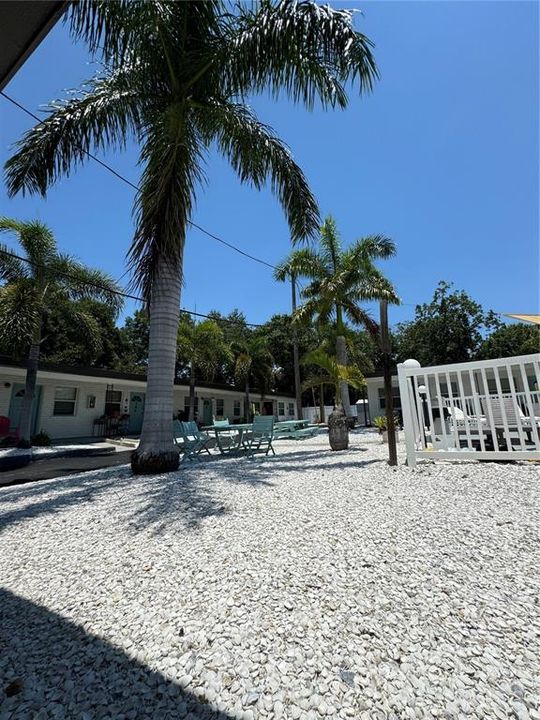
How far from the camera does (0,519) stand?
4316mm

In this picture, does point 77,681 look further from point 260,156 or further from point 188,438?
point 260,156

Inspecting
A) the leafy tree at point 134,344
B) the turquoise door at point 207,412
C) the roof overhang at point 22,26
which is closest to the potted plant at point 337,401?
the roof overhang at point 22,26

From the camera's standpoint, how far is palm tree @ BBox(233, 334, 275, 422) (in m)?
23.4

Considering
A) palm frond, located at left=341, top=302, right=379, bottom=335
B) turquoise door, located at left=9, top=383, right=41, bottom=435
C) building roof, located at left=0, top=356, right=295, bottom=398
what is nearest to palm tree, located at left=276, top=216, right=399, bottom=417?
palm frond, located at left=341, top=302, right=379, bottom=335

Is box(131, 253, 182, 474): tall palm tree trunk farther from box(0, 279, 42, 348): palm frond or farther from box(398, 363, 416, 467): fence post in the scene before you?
box(0, 279, 42, 348): palm frond

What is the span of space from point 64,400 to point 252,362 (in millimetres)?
11379

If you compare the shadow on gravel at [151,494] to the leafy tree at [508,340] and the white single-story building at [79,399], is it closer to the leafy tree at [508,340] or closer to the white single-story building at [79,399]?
the white single-story building at [79,399]

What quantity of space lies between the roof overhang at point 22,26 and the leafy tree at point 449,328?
90.1 ft

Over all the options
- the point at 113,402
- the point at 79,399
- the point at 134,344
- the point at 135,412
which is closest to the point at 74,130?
the point at 79,399

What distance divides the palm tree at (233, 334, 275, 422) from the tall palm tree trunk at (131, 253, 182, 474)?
54.2ft

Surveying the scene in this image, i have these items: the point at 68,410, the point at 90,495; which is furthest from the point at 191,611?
the point at 68,410

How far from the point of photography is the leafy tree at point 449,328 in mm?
26469

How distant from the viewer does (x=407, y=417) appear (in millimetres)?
5922

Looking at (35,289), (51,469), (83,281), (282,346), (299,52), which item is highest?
(282,346)
